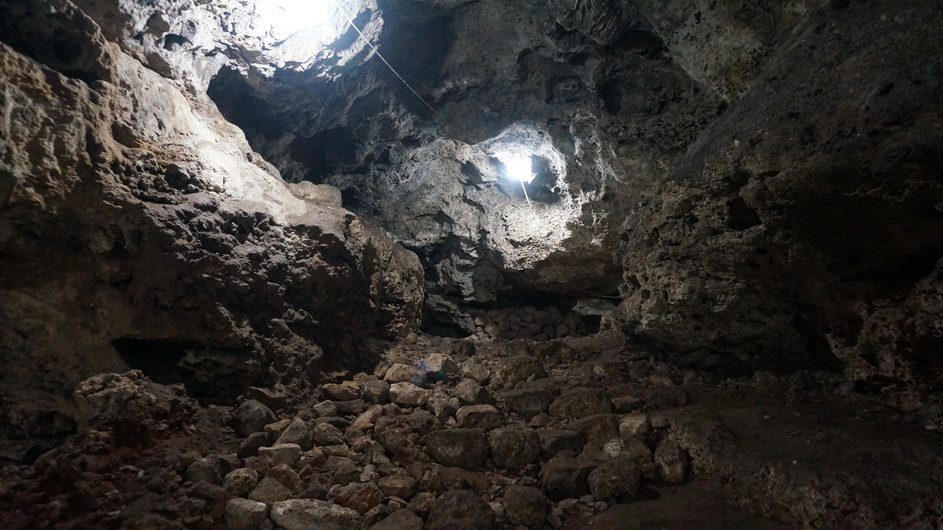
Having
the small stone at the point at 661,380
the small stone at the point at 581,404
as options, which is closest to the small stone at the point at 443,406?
the small stone at the point at 581,404

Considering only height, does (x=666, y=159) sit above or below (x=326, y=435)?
above

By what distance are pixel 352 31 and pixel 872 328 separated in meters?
5.47

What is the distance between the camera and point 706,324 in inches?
120

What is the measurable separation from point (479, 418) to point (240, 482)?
50.5 inches

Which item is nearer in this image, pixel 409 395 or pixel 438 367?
pixel 409 395

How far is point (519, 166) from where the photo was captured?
590 centimetres

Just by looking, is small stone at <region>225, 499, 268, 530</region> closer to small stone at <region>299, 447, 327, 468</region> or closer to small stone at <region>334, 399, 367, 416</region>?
small stone at <region>299, 447, 327, 468</region>

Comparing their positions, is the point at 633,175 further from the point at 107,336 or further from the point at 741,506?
the point at 107,336

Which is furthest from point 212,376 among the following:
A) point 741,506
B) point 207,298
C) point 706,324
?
point 706,324

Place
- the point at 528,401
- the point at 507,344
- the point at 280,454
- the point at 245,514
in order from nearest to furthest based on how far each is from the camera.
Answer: the point at 245,514, the point at 280,454, the point at 528,401, the point at 507,344

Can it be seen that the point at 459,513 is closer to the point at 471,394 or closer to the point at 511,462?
the point at 511,462

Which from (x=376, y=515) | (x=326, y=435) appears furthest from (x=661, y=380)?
(x=326, y=435)

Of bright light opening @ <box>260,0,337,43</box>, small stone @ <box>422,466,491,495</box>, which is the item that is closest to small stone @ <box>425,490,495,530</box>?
small stone @ <box>422,466,491,495</box>

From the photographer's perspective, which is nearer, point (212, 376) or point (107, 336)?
point (107, 336)
